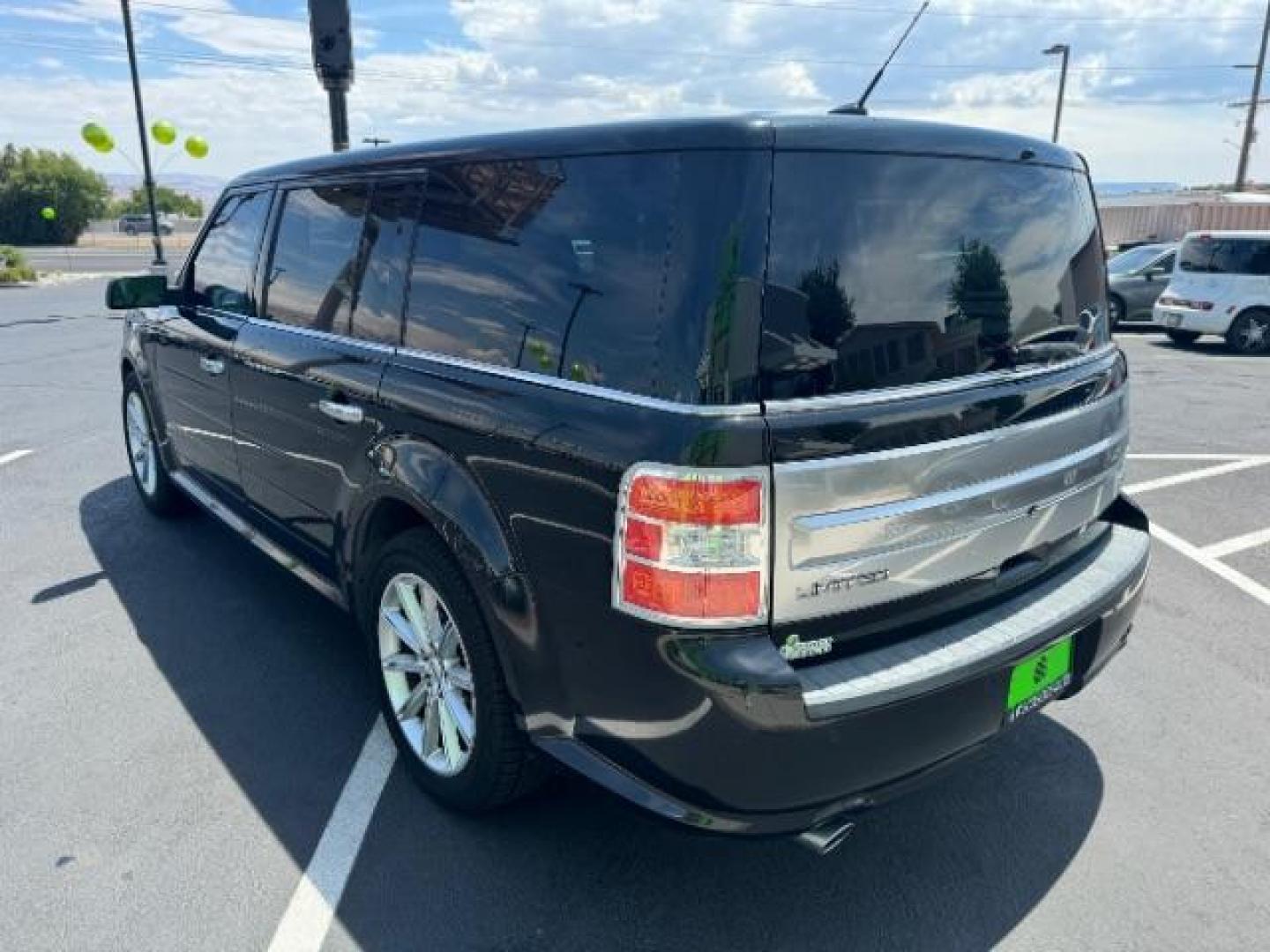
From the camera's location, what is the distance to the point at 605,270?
2170mm

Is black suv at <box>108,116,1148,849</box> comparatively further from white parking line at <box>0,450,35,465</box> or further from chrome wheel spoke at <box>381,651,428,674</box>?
white parking line at <box>0,450,35,465</box>

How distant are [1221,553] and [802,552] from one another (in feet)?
13.8

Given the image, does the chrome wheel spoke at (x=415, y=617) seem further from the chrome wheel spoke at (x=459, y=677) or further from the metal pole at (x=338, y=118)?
the metal pole at (x=338, y=118)

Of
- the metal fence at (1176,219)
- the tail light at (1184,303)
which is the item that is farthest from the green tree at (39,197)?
the tail light at (1184,303)

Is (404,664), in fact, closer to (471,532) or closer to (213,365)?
(471,532)

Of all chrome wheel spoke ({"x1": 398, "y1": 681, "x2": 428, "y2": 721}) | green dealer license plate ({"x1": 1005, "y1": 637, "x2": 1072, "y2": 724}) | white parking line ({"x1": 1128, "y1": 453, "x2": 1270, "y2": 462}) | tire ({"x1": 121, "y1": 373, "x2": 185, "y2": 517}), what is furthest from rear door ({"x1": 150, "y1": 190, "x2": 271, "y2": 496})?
white parking line ({"x1": 1128, "y1": 453, "x2": 1270, "y2": 462})

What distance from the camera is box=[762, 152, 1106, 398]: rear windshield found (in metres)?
2.03

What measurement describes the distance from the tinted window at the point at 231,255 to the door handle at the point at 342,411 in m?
0.99

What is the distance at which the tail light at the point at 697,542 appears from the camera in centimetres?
193

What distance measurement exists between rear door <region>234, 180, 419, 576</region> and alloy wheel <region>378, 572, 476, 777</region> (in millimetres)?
404

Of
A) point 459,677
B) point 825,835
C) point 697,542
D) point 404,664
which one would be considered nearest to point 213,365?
point 404,664

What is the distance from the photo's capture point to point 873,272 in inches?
84.5

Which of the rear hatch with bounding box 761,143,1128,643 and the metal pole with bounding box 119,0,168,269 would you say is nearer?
the rear hatch with bounding box 761,143,1128,643

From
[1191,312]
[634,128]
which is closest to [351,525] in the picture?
[634,128]
